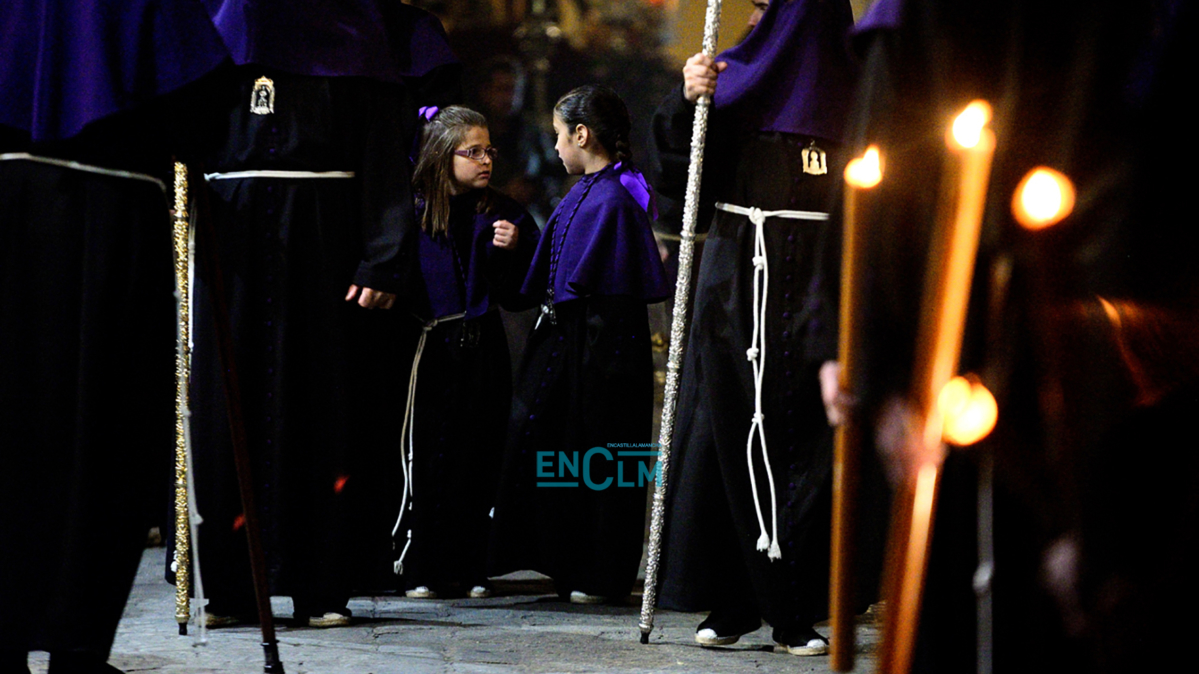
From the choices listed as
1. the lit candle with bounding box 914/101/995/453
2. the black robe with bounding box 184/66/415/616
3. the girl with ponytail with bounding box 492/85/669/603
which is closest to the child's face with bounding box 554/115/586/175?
the girl with ponytail with bounding box 492/85/669/603

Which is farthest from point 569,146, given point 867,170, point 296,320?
point 867,170

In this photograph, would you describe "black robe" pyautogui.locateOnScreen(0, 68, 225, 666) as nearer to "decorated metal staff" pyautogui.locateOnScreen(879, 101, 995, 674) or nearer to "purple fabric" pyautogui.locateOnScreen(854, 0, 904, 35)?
"purple fabric" pyautogui.locateOnScreen(854, 0, 904, 35)

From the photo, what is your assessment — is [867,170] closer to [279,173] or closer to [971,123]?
[971,123]

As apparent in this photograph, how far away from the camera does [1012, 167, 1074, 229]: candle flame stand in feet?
5.88

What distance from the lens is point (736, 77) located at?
13.2ft

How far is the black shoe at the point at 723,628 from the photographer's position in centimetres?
406

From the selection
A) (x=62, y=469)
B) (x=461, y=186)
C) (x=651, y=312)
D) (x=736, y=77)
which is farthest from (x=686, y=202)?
(x=651, y=312)

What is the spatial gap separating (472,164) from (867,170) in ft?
11.8

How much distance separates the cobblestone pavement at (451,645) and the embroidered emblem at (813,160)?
1485mm

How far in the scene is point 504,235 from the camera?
214 inches

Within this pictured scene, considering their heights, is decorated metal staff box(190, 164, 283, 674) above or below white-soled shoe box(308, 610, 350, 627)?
above

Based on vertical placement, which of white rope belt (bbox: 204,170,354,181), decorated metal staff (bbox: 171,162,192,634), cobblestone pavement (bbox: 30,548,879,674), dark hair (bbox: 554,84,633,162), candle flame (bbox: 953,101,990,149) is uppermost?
dark hair (bbox: 554,84,633,162)

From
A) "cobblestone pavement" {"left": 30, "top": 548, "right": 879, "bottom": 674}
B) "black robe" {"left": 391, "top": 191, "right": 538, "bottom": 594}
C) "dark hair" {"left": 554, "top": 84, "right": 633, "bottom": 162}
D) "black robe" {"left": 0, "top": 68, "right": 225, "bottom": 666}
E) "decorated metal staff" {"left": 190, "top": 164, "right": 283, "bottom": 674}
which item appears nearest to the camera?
"black robe" {"left": 0, "top": 68, "right": 225, "bottom": 666}

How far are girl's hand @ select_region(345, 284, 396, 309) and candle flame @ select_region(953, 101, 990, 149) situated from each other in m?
2.62
